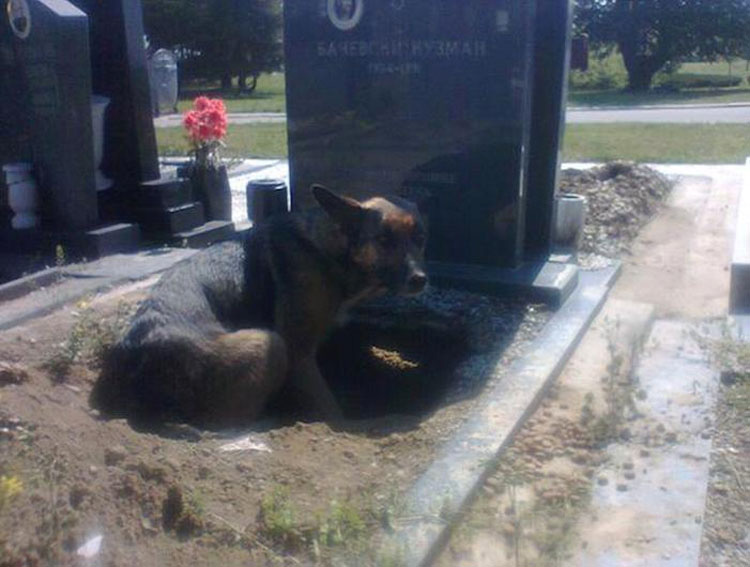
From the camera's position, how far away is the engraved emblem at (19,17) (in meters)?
7.98

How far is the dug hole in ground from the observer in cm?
330

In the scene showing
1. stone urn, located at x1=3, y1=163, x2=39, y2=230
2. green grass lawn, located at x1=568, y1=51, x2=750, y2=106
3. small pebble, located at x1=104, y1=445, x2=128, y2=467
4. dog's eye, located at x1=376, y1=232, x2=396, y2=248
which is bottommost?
green grass lawn, located at x1=568, y1=51, x2=750, y2=106

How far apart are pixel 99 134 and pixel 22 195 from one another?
1055 millimetres

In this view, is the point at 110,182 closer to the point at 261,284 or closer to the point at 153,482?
the point at 261,284

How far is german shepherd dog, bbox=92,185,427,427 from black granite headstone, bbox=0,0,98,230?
3.12 metres

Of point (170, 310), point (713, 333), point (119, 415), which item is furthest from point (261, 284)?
point (713, 333)

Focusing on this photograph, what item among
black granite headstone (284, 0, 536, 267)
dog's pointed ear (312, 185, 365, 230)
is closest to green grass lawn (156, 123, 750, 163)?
black granite headstone (284, 0, 536, 267)

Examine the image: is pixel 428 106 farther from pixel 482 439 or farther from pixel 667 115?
pixel 667 115

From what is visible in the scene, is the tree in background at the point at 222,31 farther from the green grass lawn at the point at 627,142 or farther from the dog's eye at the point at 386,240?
the dog's eye at the point at 386,240

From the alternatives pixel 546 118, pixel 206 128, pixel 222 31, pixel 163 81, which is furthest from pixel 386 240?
pixel 222 31

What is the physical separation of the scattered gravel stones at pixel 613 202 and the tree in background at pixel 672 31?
Result: 35.3 meters

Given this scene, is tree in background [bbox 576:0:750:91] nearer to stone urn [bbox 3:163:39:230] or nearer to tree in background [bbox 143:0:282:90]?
tree in background [bbox 143:0:282:90]

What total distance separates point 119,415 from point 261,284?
1.12m

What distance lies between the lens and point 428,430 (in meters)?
4.84
